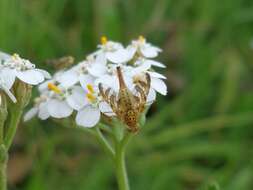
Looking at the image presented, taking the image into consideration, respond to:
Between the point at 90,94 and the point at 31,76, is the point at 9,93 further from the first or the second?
the point at 90,94

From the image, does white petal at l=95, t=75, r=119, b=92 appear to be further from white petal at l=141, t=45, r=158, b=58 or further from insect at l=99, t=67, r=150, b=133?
white petal at l=141, t=45, r=158, b=58

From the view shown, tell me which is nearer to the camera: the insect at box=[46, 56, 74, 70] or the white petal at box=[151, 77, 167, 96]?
the white petal at box=[151, 77, 167, 96]

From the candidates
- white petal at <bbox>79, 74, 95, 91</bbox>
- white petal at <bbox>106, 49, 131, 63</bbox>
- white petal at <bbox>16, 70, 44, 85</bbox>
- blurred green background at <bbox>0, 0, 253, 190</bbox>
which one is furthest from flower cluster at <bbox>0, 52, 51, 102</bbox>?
blurred green background at <bbox>0, 0, 253, 190</bbox>

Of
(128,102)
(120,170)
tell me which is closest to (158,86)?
(128,102)

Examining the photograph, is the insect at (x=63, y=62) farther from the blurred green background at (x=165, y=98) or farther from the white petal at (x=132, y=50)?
the blurred green background at (x=165, y=98)

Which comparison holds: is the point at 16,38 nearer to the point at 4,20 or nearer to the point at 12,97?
the point at 4,20
